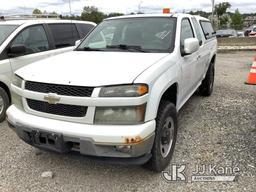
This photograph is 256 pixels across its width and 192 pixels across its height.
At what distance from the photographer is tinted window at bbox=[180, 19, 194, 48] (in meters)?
4.19

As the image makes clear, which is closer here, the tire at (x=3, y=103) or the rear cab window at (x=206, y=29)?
the tire at (x=3, y=103)

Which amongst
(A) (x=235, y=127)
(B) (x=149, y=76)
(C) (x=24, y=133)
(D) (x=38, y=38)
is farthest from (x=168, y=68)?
(D) (x=38, y=38)

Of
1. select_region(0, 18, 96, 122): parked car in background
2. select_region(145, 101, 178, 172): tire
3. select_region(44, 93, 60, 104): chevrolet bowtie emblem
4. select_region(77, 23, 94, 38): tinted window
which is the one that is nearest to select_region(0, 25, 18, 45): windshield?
select_region(0, 18, 96, 122): parked car in background

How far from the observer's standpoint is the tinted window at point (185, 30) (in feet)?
13.7

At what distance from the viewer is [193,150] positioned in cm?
393

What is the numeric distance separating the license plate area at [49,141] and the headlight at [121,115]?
428mm

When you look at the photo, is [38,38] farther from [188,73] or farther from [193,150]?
[193,150]

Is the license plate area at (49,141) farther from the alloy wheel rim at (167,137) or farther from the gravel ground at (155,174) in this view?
the alloy wheel rim at (167,137)

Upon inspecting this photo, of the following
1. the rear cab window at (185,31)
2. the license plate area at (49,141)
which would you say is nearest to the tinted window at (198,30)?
the rear cab window at (185,31)

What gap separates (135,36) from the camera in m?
4.12

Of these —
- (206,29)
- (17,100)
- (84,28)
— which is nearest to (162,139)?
(17,100)

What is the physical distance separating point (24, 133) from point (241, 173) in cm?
245

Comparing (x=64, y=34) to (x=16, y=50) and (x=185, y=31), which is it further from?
(x=185, y=31)

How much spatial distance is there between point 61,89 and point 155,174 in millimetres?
1442
